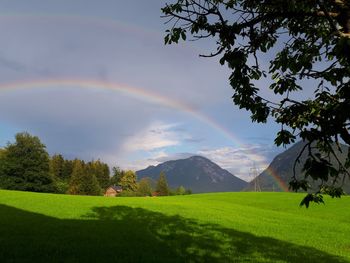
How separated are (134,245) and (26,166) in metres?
121

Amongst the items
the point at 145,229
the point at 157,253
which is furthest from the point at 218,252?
the point at 145,229

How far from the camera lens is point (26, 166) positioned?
132 metres

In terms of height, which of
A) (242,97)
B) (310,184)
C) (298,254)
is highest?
(242,97)

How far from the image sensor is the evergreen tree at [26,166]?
5035 inches

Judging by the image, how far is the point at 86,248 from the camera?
1773cm

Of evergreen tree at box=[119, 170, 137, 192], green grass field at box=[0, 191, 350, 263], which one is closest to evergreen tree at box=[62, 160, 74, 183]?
evergreen tree at box=[119, 170, 137, 192]

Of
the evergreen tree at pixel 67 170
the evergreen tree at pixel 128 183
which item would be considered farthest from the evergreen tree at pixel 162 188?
the evergreen tree at pixel 67 170

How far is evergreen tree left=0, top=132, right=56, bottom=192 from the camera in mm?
127894

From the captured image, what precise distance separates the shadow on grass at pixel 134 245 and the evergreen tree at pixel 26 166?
106 metres

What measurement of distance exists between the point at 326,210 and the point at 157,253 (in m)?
48.1

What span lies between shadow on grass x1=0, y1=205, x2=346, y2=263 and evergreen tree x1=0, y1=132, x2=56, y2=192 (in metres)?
106

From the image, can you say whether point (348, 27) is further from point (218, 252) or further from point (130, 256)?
point (218, 252)

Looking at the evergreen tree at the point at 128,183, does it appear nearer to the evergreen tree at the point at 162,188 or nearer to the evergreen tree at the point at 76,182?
the evergreen tree at the point at 162,188

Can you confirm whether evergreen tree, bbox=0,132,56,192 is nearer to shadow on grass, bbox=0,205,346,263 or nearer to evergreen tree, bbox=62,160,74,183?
evergreen tree, bbox=62,160,74,183
